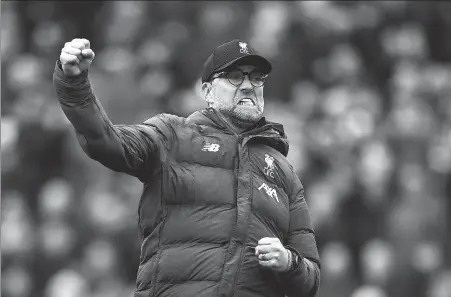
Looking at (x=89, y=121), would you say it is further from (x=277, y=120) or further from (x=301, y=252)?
(x=277, y=120)

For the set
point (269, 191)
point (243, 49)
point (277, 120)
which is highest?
point (243, 49)

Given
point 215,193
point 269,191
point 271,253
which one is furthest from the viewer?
point 269,191

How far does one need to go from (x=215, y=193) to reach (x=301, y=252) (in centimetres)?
42

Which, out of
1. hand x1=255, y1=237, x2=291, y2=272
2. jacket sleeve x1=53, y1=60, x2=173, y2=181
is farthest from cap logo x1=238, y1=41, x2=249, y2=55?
hand x1=255, y1=237, x2=291, y2=272

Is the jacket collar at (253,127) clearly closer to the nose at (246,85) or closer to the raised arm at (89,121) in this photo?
the nose at (246,85)

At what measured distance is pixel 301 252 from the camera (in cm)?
399

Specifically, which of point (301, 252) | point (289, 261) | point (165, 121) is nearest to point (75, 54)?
point (165, 121)

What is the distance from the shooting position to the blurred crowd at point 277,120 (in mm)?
8055

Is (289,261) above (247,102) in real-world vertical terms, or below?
below

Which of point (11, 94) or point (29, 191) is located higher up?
point (11, 94)

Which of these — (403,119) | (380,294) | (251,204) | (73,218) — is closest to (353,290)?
(380,294)

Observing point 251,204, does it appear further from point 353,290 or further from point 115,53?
point 115,53

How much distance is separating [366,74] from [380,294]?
2.06m

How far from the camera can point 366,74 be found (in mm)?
9328
